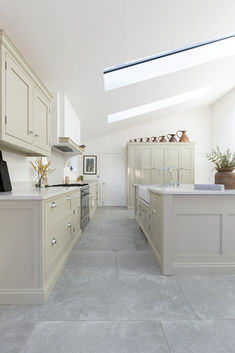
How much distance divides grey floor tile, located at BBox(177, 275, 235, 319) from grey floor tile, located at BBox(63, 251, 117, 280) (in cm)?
74

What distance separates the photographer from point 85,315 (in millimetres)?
1393

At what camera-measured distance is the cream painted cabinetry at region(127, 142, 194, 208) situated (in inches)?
247

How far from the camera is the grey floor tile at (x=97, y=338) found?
3.67ft

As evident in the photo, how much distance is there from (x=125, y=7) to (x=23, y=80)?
4.17 ft

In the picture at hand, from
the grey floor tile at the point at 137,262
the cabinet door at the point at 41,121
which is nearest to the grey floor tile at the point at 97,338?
the grey floor tile at the point at 137,262

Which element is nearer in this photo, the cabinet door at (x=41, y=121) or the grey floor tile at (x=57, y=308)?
the grey floor tile at (x=57, y=308)

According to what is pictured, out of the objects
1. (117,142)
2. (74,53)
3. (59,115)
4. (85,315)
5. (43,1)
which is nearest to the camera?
(85,315)

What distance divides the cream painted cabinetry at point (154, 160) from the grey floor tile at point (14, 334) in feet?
16.5

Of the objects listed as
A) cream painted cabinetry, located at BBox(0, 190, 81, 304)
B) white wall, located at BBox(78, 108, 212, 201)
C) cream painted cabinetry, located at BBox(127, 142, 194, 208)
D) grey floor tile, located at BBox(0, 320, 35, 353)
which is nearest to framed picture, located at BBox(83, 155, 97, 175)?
→ white wall, located at BBox(78, 108, 212, 201)

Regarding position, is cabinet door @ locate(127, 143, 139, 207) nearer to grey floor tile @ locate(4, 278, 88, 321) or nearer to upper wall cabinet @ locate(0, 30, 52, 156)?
upper wall cabinet @ locate(0, 30, 52, 156)

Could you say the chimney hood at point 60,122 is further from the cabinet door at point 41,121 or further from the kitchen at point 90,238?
the cabinet door at point 41,121

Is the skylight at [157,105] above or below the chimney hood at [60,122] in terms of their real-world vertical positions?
above

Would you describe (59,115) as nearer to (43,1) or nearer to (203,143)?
(43,1)

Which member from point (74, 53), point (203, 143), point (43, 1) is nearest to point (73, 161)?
point (74, 53)
